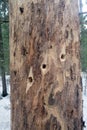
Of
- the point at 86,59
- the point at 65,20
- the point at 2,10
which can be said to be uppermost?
the point at 2,10

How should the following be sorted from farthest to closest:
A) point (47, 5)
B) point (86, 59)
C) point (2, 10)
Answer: point (86, 59), point (2, 10), point (47, 5)

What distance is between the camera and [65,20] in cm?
197

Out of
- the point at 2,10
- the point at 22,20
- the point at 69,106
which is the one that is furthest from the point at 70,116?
the point at 2,10

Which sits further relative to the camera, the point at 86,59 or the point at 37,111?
the point at 86,59

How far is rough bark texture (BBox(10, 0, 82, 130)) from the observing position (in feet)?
6.39

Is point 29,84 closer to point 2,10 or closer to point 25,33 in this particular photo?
point 25,33

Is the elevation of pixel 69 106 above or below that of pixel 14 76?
below

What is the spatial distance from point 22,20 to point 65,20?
0.31 m

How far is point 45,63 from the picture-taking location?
6.44 feet

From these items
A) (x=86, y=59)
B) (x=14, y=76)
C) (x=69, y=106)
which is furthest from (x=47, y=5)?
(x=86, y=59)

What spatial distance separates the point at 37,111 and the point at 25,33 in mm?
566

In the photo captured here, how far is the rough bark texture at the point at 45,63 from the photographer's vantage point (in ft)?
6.39

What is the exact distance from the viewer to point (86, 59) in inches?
778

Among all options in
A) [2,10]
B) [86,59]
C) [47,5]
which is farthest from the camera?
[86,59]
